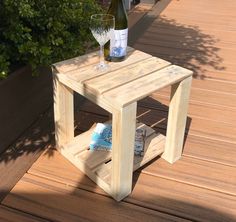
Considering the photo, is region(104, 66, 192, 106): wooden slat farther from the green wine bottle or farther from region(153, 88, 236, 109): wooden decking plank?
region(153, 88, 236, 109): wooden decking plank

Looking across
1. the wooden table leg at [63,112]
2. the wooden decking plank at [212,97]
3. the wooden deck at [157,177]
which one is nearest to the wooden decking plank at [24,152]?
the wooden deck at [157,177]

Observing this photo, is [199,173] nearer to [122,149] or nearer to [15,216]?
[122,149]

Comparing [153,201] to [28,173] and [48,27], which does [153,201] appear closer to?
[28,173]

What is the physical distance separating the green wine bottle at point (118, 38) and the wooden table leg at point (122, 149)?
14.8 inches

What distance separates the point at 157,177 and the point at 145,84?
0.49 m

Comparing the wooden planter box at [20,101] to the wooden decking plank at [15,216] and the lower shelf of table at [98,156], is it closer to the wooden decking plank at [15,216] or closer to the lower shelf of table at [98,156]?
the lower shelf of table at [98,156]

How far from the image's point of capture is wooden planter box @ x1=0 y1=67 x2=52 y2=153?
187 centimetres

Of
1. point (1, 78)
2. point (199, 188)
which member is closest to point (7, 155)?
point (1, 78)

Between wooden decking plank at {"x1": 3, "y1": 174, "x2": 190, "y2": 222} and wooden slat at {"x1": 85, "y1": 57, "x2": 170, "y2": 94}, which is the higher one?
wooden slat at {"x1": 85, "y1": 57, "x2": 170, "y2": 94}

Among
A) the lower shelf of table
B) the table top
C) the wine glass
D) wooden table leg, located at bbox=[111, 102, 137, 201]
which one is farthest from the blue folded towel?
the wine glass

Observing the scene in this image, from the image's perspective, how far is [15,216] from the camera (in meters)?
1.61

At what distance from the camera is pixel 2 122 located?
6.13 feet

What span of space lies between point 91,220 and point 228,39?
255 centimetres

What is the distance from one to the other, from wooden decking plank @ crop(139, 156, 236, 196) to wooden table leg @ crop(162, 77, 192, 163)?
0.05m
